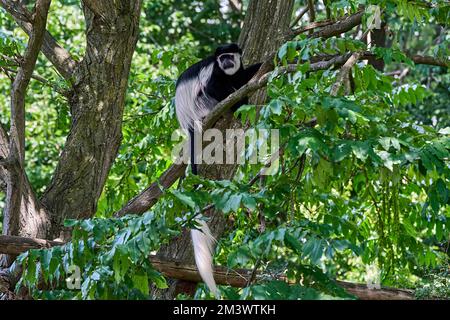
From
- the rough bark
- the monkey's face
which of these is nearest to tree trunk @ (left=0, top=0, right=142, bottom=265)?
the rough bark

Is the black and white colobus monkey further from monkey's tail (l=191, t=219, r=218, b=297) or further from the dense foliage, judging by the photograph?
the dense foliage

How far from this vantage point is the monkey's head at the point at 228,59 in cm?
388

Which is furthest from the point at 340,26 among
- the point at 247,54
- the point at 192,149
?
Answer: the point at 192,149

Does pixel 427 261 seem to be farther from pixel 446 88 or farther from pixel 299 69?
pixel 446 88

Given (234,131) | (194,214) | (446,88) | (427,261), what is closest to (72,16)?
(446,88)

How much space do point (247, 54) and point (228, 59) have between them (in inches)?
21.6

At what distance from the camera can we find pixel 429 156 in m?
1.81

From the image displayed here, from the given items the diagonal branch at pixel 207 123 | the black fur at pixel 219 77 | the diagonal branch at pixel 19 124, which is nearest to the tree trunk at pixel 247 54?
the diagonal branch at pixel 207 123

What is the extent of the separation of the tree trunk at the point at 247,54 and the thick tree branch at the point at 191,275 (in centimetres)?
7

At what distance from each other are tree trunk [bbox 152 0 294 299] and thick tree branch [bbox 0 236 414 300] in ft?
0.24

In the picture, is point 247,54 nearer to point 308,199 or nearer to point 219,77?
point 219,77

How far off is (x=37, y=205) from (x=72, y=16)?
478 centimetres

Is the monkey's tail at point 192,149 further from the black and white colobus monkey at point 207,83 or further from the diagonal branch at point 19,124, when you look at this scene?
the diagonal branch at point 19,124
